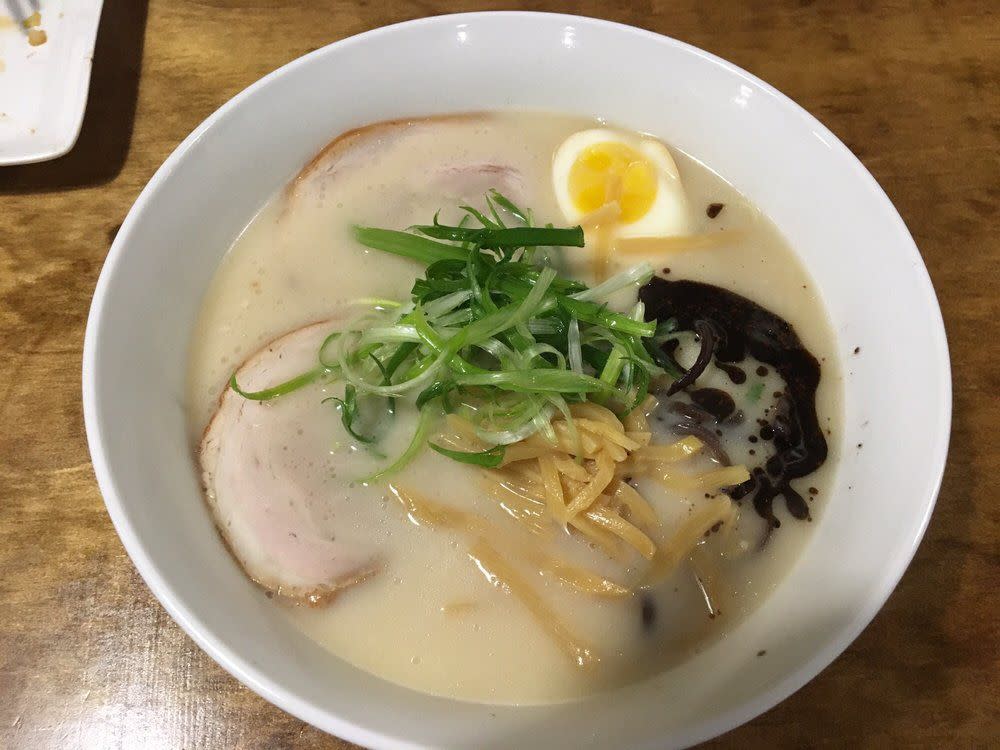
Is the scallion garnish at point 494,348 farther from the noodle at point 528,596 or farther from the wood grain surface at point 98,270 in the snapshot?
the wood grain surface at point 98,270

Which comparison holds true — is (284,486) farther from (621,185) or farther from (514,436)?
(621,185)

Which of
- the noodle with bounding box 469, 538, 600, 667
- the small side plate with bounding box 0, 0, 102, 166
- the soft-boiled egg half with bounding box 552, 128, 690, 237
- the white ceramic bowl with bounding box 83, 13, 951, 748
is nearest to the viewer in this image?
the white ceramic bowl with bounding box 83, 13, 951, 748

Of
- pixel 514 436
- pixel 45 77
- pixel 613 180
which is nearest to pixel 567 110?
pixel 613 180

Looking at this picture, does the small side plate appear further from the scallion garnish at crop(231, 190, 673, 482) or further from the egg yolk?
the egg yolk

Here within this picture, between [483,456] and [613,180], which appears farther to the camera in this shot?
[613,180]

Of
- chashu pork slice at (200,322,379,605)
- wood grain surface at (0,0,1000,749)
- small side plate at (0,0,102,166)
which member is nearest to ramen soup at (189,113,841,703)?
chashu pork slice at (200,322,379,605)
